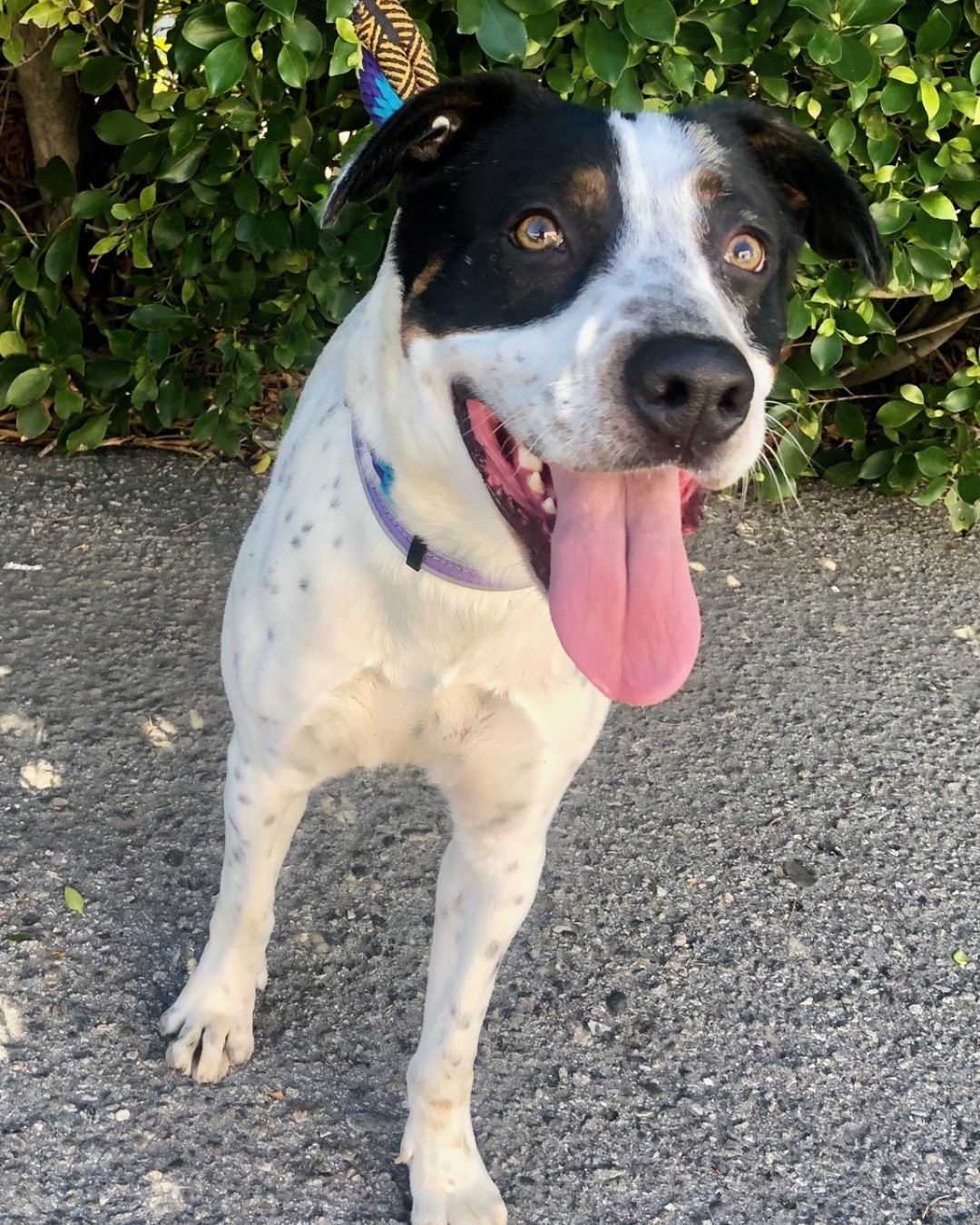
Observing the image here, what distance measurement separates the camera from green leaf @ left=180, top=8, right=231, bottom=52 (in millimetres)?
2887

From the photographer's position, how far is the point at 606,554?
5.87ft

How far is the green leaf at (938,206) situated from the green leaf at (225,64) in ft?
6.33

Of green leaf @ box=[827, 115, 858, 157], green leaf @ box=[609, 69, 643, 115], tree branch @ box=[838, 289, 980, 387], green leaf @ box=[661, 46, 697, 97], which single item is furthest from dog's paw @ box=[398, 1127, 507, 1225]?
tree branch @ box=[838, 289, 980, 387]

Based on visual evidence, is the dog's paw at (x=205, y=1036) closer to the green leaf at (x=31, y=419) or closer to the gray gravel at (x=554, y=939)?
the gray gravel at (x=554, y=939)

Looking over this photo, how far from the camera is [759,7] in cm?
321

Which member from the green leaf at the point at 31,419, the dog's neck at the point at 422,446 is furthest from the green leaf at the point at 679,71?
the green leaf at the point at 31,419

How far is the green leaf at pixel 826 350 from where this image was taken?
3750 mm

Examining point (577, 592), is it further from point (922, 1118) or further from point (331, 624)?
point (922, 1118)

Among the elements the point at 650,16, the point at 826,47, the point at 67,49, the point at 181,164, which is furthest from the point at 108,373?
the point at 826,47

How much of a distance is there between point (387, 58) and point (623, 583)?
120cm

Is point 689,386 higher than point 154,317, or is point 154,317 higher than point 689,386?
point 689,386

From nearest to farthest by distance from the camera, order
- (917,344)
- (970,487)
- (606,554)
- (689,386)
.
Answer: (689,386) → (606,554) → (970,487) → (917,344)

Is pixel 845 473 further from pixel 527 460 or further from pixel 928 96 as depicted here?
pixel 527 460

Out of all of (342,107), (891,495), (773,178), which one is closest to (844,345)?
(891,495)
